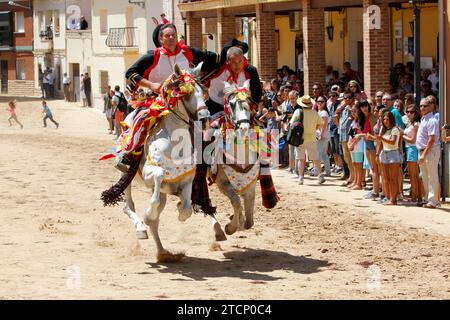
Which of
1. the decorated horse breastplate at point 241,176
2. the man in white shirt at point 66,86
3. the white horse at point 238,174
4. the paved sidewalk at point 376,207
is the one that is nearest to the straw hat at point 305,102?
the paved sidewalk at point 376,207

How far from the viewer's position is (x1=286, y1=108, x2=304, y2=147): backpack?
20.8 m

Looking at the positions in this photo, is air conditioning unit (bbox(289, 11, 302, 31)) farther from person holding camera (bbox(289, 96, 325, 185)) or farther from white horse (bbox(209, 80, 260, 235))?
white horse (bbox(209, 80, 260, 235))

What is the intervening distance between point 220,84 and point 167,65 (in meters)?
0.75

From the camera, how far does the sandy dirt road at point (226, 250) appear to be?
11023mm

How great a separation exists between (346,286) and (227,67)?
341cm

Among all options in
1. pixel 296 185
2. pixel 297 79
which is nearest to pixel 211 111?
pixel 296 185

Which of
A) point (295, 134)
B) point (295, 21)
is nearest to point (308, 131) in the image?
point (295, 134)

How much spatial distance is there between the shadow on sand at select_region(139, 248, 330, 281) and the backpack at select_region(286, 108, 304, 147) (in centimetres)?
726

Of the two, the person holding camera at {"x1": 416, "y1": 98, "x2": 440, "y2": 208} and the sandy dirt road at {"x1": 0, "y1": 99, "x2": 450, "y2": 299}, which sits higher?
the person holding camera at {"x1": 416, "y1": 98, "x2": 440, "y2": 208}

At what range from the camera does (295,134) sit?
21.0 metres

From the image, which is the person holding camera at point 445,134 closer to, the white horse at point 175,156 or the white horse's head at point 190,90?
the white horse at point 175,156

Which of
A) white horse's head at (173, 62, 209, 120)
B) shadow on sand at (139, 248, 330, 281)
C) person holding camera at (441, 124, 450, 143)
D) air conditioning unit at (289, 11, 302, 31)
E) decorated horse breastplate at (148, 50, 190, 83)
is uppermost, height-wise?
air conditioning unit at (289, 11, 302, 31)

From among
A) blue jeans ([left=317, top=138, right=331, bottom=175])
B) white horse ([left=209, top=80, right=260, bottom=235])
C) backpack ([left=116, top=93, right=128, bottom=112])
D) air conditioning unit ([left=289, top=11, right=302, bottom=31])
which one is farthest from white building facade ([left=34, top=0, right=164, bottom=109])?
white horse ([left=209, top=80, right=260, bottom=235])

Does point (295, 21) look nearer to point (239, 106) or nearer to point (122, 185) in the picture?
point (122, 185)
